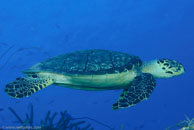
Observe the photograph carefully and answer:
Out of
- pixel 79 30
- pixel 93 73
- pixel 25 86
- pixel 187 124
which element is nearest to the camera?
pixel 187 124

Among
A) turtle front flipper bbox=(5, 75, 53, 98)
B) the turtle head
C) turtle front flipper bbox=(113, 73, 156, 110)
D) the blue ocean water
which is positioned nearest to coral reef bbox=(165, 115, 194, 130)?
turtle front flipper bbox=(113, 73, 156, 110)

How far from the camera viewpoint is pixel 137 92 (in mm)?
4305

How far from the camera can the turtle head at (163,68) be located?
5.50 metres

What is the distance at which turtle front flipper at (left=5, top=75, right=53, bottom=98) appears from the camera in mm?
4247

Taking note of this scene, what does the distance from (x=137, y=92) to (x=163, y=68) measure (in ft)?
5.13

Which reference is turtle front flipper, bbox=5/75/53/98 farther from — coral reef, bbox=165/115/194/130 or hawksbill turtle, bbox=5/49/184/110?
coral reef, bbox=165/115/194/130

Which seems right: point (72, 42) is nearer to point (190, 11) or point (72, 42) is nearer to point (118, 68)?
point (190, 11)

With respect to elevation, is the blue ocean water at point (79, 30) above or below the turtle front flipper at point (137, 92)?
above

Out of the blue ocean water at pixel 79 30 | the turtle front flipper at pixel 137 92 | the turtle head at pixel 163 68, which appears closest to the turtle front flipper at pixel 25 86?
the turtle front flipper at pixel 137 92

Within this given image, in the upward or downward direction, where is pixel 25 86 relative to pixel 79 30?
downward

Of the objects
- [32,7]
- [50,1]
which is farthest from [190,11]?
[32,7]

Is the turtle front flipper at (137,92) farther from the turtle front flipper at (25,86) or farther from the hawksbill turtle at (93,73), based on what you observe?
the turtle front flipper at (25,86)

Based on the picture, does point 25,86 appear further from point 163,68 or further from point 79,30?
point 79,30

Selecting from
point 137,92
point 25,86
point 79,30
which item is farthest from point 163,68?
point 79,30
